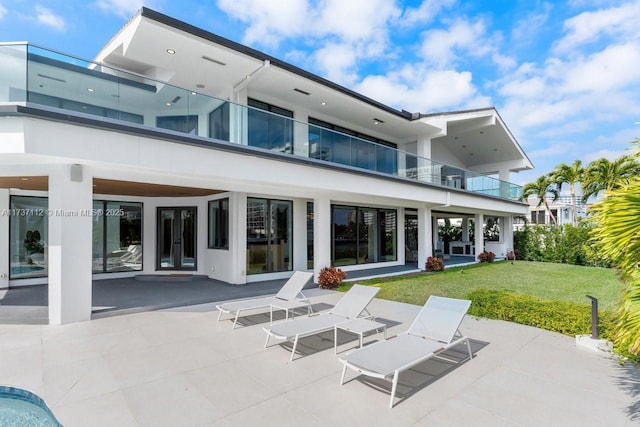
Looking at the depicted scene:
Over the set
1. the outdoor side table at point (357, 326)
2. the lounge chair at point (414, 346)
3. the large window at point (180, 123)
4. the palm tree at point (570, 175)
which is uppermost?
the palm tree at point (570, 175)

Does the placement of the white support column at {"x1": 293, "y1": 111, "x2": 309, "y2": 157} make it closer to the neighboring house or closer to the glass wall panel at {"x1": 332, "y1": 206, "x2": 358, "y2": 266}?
the glass wall panel at {"x1": 332, "y1": 206, "x2": 358, "y2": 266}

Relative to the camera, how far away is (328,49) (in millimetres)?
17281

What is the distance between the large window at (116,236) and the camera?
41.9 feet

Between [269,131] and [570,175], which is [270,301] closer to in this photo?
[269,131]

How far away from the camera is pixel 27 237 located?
1148cm

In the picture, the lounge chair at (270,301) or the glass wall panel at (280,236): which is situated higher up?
the glass wall panel at (280,236)

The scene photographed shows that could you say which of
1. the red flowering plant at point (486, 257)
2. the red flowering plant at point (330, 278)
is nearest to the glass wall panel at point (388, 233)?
the red flowering plant at point (330, 278)

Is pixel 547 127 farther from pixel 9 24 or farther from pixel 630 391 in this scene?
pixel 9 24

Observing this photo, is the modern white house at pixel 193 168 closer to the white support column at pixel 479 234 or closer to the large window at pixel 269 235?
the large window at pixel 269 235

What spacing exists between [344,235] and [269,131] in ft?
25.6

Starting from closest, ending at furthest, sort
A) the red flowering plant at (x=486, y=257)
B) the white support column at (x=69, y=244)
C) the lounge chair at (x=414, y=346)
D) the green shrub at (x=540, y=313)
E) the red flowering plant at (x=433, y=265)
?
the lounge chair at (x=414, y=346) → the green shrub at (x=540, y=313) → the white support column at (x=69, y=244) → the red flowering plant at (x=433, y=265) → the red flowering plant at (x=486, y=257)

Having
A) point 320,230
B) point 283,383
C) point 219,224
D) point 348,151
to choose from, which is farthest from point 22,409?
point 348,151

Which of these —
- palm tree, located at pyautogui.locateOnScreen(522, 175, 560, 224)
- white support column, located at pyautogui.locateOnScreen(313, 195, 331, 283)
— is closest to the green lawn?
white support column, located at pyautogui.locateOnScreen(313, 195, 331, 283)

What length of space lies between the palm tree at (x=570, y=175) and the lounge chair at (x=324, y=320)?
24.5 m
